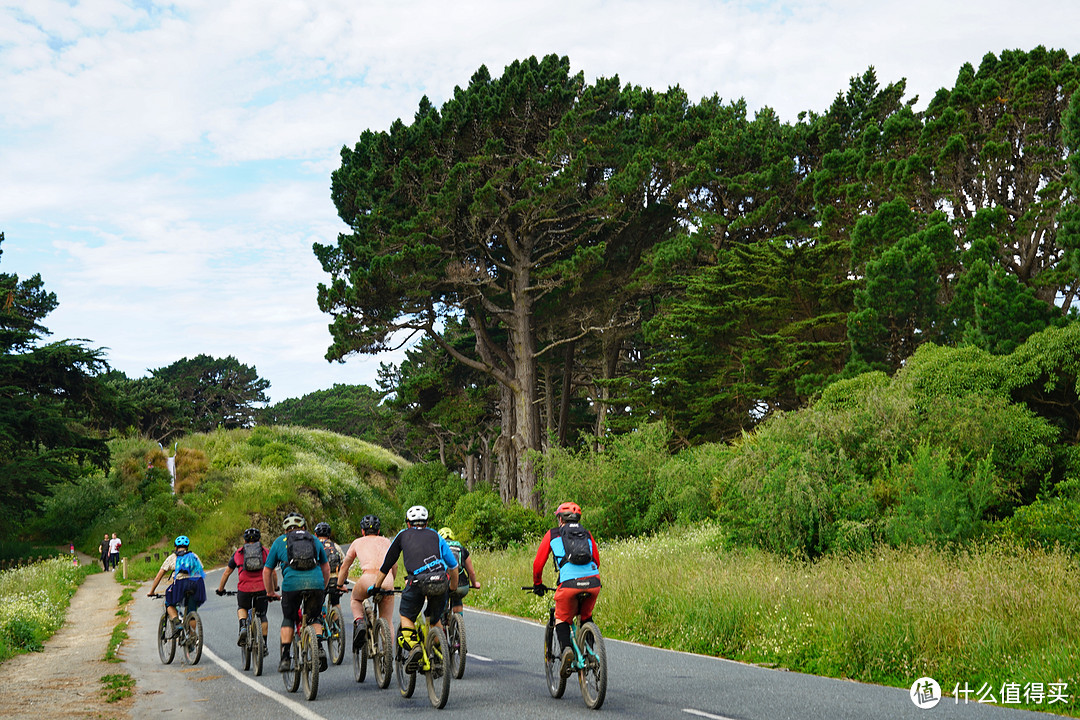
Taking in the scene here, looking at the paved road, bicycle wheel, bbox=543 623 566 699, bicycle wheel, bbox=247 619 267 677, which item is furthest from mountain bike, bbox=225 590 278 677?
bicycle wheel, bbox=543 623 566 699

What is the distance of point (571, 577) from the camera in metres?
8.62

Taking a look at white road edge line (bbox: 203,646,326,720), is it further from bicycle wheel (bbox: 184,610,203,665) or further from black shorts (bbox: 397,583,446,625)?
Answer: black shorts (bbox: 397,583,446,625)

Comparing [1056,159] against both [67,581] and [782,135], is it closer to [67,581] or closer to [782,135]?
[782,135]

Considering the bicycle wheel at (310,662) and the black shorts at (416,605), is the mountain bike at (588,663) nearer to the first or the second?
the black shorts at (416,605)

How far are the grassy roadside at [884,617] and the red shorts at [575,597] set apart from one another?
3671 mm

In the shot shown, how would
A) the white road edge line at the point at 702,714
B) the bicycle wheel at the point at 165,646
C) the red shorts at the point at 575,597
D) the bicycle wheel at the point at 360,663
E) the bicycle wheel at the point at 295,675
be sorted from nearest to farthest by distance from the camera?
the white road edge line at the point at 702,714
the red shorts at the point at 575,597
the bicycle wheel at the point at 295,675
the bicycle wheel at the point at 360,663
the bicycle wheel at the point at 165,646

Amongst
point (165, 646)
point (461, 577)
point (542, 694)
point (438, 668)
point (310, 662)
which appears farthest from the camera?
point (165, 646)

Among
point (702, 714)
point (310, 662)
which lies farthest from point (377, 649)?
point (702, 714)

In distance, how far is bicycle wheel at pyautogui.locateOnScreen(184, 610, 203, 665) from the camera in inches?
512

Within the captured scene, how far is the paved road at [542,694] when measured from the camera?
Result: 808 centimetres

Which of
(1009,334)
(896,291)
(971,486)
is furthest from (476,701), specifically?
(896,291)

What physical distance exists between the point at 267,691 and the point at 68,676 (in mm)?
4510

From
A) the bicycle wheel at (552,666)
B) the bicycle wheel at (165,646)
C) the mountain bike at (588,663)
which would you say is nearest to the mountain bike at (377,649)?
the bicycle wheel at (552,666)

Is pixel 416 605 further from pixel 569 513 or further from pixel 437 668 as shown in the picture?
pixel 569 513
